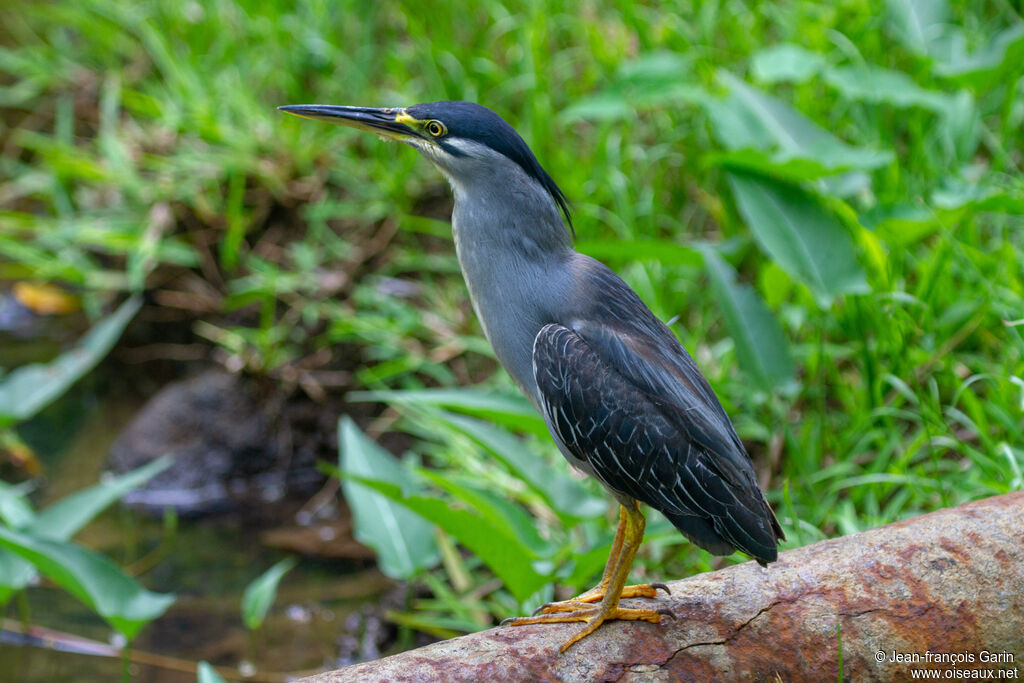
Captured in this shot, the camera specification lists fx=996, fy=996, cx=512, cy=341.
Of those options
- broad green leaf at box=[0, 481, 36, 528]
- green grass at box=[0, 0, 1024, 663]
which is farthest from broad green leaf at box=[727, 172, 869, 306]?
broad green leaf at box=[0, 481, 36, 528]

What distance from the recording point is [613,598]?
234 cm

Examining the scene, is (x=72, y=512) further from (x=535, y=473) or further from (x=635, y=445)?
(x=635, y=445)

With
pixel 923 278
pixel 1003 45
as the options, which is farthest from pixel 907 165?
pixel 923 278

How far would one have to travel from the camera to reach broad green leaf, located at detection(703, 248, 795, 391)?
138 inches

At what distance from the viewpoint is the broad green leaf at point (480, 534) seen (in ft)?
8.88

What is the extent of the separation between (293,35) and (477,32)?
1191 mm

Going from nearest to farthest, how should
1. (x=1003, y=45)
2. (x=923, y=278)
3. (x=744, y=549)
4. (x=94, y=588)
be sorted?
(x=744, y=549) → (x=94, y=588) → (x=923, y=278) → (x=1003, y=45)

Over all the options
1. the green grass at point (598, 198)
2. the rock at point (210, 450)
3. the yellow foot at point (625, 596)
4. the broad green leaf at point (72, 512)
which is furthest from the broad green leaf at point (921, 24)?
the broad green leaf at point (72, 512)

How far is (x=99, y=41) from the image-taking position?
23.3ft

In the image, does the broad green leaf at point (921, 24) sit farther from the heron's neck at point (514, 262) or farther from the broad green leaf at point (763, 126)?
the heron's neck at point (514, 262)

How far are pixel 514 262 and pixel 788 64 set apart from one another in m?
2.41

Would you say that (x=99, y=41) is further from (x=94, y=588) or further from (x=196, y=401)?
Result: (x=94, y=588)

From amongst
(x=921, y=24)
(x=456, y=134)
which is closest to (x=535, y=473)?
(x=456, y=134)

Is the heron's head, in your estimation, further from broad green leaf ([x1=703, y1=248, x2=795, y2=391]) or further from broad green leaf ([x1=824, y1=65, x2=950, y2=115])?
broad green leaf ([x1=824, y1=65, x2=950, y2=115])
